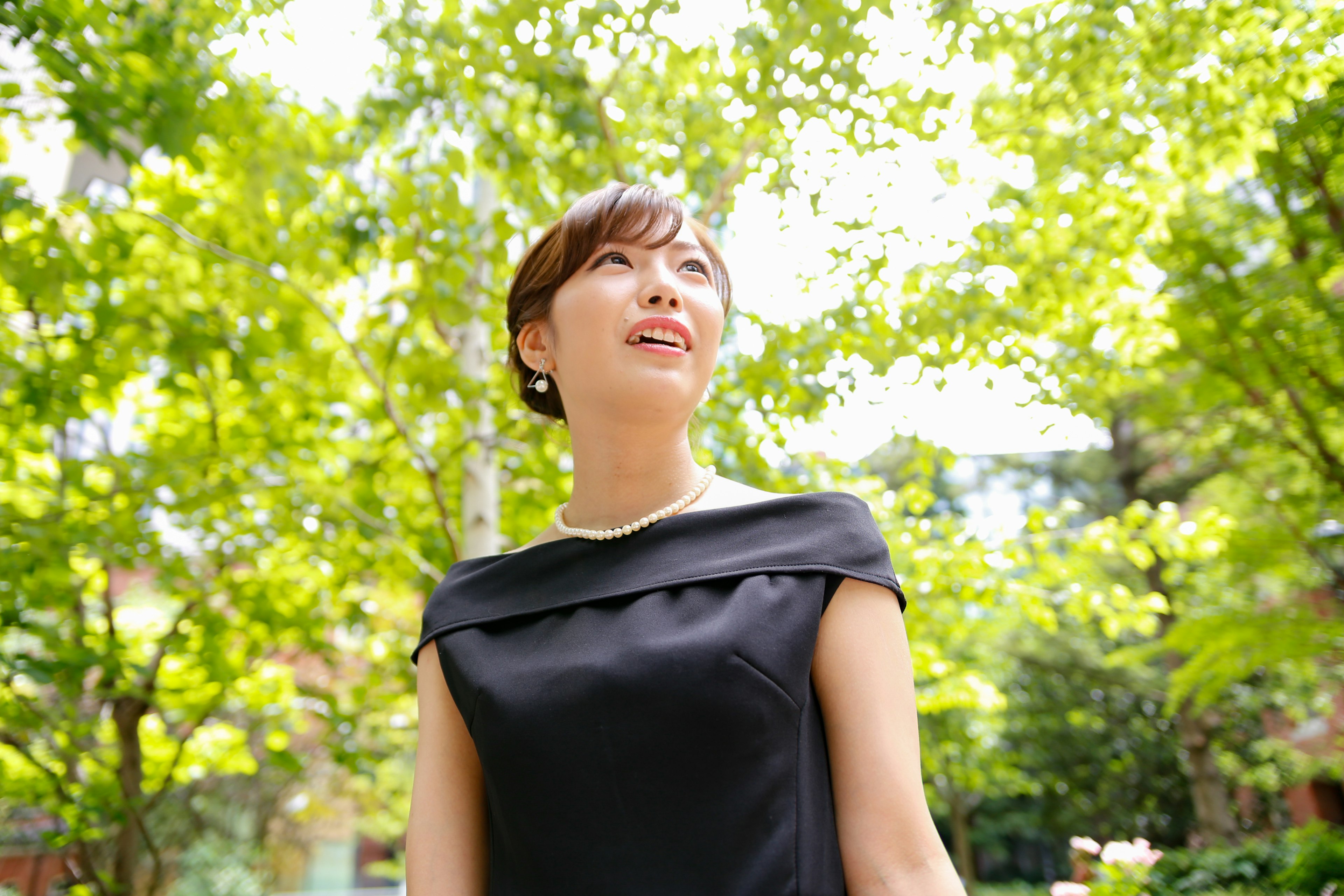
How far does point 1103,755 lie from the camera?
16328mm

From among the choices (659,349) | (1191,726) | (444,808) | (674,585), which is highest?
(659,349)

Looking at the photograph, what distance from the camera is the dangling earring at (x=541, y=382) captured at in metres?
1.41

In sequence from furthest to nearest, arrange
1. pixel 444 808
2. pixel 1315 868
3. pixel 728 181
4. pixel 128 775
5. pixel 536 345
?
pixel 1315 868, pixel 128 775, pixel 728 181, pixel 536 345, pixel 444 808

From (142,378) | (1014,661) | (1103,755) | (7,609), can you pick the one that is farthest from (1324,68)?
(1103,755)

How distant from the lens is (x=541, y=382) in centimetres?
144

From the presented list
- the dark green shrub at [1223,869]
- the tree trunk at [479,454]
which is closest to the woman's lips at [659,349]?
the tree trunk at [479,454]

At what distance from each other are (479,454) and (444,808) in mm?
2430

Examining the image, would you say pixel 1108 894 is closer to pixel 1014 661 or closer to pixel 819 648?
pixel 819 648

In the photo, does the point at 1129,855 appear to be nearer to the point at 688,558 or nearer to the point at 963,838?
the point at 688,558

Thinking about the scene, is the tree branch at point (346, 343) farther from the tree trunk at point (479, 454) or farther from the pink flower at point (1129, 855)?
the pink flower at point (1129, 855)

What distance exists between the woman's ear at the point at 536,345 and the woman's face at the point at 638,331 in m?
0.08

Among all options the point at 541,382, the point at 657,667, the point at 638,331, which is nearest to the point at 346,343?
the point at 541,382

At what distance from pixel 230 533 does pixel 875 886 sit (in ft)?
13.1

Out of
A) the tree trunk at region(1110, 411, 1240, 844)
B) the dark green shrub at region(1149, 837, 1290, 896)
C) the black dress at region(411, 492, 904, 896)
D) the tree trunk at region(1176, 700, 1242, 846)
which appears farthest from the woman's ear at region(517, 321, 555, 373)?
the tree trunk at region(1176, 700, 1242, 846)
